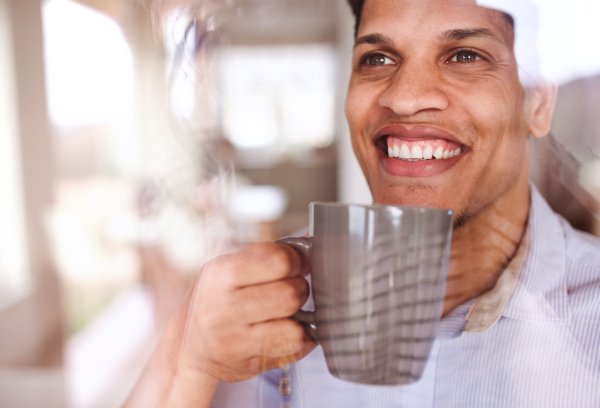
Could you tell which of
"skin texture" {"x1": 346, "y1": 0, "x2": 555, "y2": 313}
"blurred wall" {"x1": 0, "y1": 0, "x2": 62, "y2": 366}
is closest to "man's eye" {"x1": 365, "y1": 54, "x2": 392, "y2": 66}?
"skin texture" {"x1": 346, "y1": 0, "x2": 555, "y2": 313}

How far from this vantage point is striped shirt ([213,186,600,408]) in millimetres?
260

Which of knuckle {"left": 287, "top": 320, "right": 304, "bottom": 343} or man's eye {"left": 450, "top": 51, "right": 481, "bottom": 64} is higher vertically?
man's eye {"left": 450, "top": 51, "right": 481, "bottom": 64}

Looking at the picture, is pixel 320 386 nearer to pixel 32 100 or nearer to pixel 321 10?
pixel 321 10

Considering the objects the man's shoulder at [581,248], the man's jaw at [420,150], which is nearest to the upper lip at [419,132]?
Answer: the man's jaw at [420,150]

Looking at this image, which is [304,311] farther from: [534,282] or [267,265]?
[534,282]

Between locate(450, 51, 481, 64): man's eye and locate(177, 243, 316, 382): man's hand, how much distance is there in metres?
0.15

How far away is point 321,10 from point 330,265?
190 millimetres

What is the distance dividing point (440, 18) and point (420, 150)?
76 millimetres

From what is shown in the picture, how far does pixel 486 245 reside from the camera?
0.87ft

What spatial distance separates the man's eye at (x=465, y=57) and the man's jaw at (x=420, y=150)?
0.04 meters

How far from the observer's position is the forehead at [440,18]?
233 mm

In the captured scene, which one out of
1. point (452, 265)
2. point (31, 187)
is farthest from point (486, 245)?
point (31, 187)

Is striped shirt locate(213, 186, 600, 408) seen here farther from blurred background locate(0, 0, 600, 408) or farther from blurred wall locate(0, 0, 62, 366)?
blurred wall locate(0, 0, 62, 366)

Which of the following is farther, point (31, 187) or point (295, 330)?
point (31, 187)
